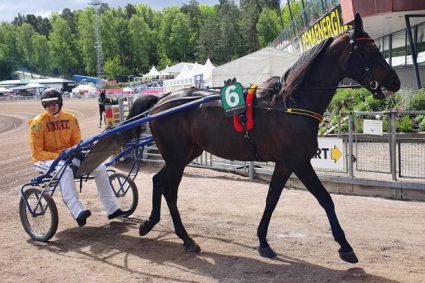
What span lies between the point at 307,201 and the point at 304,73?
305 cm

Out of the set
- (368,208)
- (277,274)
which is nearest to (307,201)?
(368,208)

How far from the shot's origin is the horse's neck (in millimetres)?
4637

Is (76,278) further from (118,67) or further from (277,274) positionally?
(118,67)

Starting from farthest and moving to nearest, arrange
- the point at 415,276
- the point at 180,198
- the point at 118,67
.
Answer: the point at 118,67 < the point at 180,198 < the point at 415,276

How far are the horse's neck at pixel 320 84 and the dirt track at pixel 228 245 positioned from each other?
4.81 ft

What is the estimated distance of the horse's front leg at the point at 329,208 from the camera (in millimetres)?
4516

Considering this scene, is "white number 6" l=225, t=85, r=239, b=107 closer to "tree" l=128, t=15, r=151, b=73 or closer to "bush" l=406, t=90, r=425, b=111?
"bush" l=406, t=90, r=425, b=111

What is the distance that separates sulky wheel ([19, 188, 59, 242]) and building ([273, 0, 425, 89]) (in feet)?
38.7

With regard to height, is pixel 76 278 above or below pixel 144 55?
below

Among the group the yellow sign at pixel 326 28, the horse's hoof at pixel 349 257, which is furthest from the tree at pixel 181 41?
the horse's hoof at pixel 349 257

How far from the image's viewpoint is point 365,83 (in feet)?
14.9

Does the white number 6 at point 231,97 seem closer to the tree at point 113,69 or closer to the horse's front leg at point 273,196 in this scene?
the horse's front leg at point 273,196

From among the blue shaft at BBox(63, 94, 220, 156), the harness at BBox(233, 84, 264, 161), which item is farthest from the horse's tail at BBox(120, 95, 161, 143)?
the harness at BBox(233, 84, 264, 161)

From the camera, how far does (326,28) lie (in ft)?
84.5
